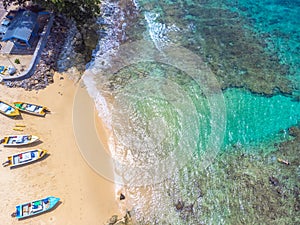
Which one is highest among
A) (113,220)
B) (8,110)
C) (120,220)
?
(8,110)

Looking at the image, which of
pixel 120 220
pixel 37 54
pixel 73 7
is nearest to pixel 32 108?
pixel 37 54

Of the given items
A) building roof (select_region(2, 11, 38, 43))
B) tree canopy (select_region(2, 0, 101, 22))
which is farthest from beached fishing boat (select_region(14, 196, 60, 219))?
tree canopy (select_region(2, 0, 101, 22))

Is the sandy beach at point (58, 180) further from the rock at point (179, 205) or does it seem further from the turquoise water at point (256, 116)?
the turquoise water at point (256, 116)

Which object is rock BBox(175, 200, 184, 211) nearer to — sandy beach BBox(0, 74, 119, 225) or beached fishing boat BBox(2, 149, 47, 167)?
sandy beach BBox(0, 74, 119, 225)

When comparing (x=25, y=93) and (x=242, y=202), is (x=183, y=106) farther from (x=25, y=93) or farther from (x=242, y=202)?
(x=25, y=93)

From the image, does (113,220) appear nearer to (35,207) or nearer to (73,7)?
(35,207)

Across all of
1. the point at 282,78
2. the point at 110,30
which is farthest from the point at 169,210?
the point at 110,30
